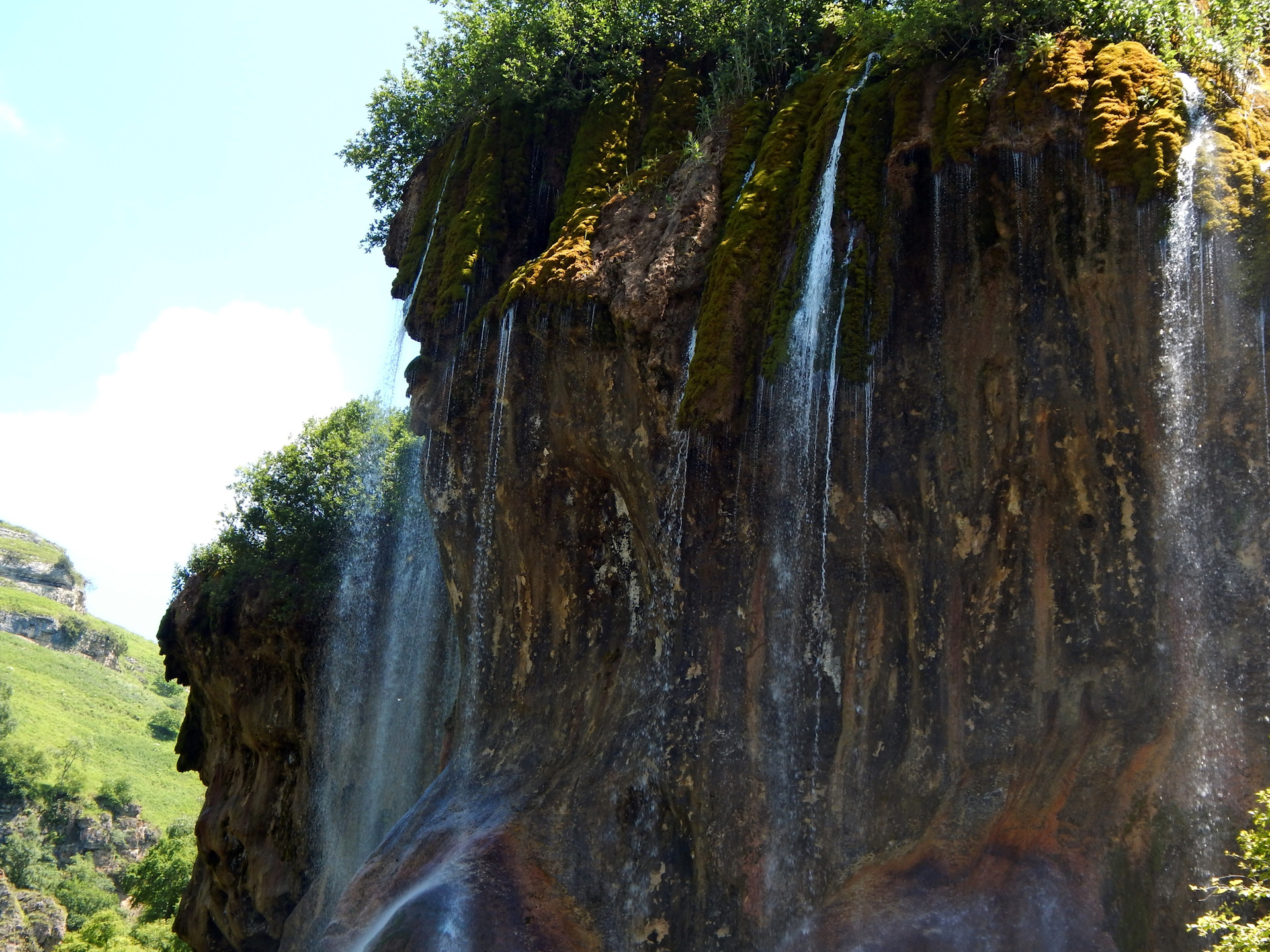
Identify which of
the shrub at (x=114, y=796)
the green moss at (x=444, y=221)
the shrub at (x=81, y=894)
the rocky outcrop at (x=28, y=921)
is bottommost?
the shrub at (x=81, y=894)

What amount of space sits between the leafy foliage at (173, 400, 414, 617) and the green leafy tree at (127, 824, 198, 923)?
20.7 m

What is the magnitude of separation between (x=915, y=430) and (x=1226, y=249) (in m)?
4.06

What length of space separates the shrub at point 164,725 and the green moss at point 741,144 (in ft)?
291

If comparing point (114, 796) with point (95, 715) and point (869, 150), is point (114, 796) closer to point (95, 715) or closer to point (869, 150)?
point (95, 715)

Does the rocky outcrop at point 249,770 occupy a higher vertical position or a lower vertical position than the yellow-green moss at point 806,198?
lower

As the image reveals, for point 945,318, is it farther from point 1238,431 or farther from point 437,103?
point 437,103

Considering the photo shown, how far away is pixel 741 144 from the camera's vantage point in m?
18.1

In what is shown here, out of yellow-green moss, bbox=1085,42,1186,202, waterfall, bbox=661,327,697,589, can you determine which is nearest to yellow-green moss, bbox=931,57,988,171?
yellow-green moss, bbox=1085,42,1186,202

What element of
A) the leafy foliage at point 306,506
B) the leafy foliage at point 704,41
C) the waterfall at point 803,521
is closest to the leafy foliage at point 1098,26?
the leafy foliage at point 704,41

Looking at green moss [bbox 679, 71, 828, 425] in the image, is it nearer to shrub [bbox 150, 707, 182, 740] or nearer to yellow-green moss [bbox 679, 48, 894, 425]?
yellow-green moss [bbox 679, 48, 894, 425]

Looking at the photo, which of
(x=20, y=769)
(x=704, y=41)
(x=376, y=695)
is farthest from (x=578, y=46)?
(x=20, y=769)

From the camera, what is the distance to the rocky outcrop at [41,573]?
130 m

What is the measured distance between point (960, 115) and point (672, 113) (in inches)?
271

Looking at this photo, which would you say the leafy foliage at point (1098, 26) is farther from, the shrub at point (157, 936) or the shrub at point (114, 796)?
the shrub at point (114, 796)
